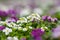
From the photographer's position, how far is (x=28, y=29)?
7.08 ft

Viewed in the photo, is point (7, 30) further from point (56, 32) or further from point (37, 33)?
point (56, 32)

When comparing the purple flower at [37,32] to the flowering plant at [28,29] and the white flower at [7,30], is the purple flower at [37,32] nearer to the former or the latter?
the flowering plant at [28,29]

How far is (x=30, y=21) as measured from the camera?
230 cm

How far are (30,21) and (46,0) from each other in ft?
12.7

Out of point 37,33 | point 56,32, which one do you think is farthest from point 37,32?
point 56,32

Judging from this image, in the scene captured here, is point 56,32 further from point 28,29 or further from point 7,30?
point 7,30

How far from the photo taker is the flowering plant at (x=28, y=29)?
6.84ft

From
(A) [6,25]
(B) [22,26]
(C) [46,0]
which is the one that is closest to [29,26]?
(B) [22,26]

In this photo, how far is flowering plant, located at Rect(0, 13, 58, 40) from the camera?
208 cm

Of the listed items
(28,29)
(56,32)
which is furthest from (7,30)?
(56,32)

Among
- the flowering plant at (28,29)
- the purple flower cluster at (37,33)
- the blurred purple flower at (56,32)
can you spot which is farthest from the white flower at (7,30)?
the blurred purple flower at (56,32)

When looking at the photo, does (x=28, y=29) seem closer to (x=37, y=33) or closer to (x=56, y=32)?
(x=37, y=33)

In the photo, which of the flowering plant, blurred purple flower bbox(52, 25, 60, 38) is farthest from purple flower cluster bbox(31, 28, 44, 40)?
blurred purple flower bbox(52, 25, 60, 38)

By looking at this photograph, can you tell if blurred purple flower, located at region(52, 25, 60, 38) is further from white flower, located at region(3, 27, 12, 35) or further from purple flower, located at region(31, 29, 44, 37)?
white flower, located at region(3, 27, 12, 35)
